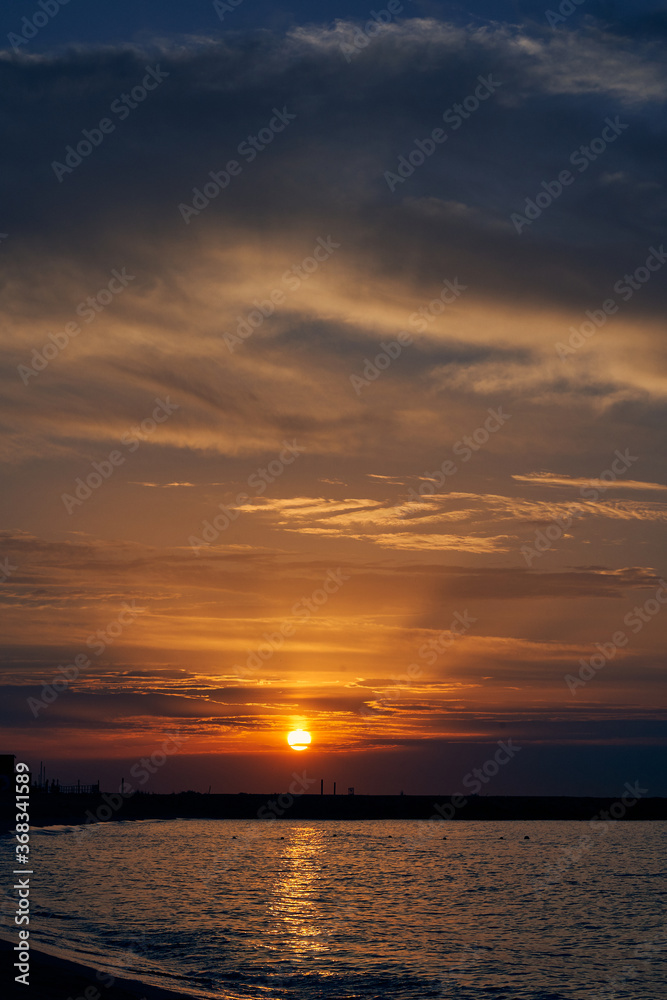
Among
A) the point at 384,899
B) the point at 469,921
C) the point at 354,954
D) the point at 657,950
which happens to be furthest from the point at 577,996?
the point at 384,899

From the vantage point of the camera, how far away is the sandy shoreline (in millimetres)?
21922

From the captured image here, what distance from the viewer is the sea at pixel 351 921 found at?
29781mm

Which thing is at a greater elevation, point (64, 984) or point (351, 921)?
point (64, 984)

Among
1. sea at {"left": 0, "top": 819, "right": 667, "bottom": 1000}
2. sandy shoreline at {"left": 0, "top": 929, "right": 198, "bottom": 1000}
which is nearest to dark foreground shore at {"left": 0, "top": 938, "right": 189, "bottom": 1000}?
sandy shoreline at {"left": 0, "top": 929, "right": 198, "bottom": 1000}

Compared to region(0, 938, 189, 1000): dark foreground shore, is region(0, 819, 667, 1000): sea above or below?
below

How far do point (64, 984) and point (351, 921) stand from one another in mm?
22892

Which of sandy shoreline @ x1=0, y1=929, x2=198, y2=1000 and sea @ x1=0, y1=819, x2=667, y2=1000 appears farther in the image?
sea @ x1=0, y1=819, x2=667, y2=1000

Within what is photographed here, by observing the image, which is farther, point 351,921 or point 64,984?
point 351,921

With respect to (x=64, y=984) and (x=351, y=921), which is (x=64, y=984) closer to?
(x=64, y=984)

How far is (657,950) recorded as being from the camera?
3872cm

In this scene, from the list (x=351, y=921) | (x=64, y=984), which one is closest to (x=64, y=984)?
(x=64, y=984)

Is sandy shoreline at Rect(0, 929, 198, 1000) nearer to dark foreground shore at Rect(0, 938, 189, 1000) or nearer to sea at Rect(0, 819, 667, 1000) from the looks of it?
dark foreground shore at Rect(0, 938, 189, 1000)

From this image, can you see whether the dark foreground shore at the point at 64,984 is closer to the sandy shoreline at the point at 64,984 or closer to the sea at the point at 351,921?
the sandy shoreline at the point at 64,984

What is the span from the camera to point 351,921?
4356cm
